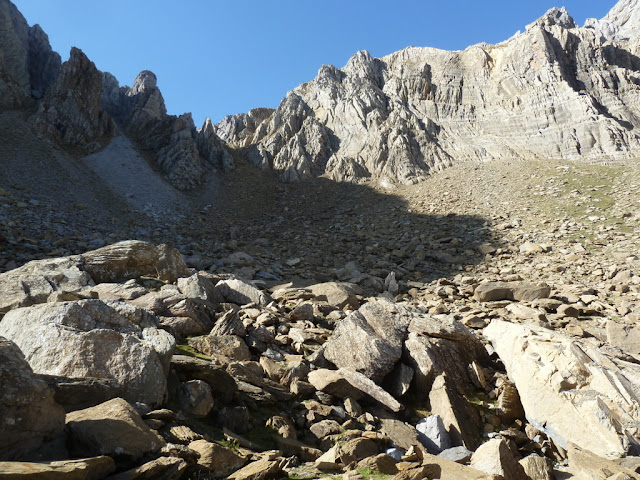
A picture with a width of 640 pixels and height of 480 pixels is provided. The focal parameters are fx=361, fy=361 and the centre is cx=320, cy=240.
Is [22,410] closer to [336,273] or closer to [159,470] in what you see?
[159,470]

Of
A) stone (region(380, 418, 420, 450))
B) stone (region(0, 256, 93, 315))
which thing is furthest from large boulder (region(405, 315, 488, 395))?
stone (region(0, 256, 93, 315))

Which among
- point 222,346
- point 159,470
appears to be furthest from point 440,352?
point 159,470

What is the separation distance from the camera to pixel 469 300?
44.7 ft

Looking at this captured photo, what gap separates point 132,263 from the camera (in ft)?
39.2

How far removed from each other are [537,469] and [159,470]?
15.1 feet

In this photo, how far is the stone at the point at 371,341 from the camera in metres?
7.33

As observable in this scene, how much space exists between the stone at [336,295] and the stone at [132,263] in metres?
4.73

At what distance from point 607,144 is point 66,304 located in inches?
1590

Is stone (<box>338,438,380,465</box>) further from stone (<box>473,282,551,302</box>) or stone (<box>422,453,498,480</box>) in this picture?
stone (<box>473,282,551,302</box>)

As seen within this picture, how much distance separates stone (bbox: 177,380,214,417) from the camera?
208 inches

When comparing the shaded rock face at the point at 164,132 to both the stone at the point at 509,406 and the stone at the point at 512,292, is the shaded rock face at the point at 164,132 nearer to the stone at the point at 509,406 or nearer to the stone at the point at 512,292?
the stone at the point at 512,292

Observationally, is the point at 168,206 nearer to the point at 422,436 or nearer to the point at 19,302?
the point at 19,302

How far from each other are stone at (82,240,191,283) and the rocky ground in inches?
2.6

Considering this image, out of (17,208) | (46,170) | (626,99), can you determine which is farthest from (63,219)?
(626,99)
